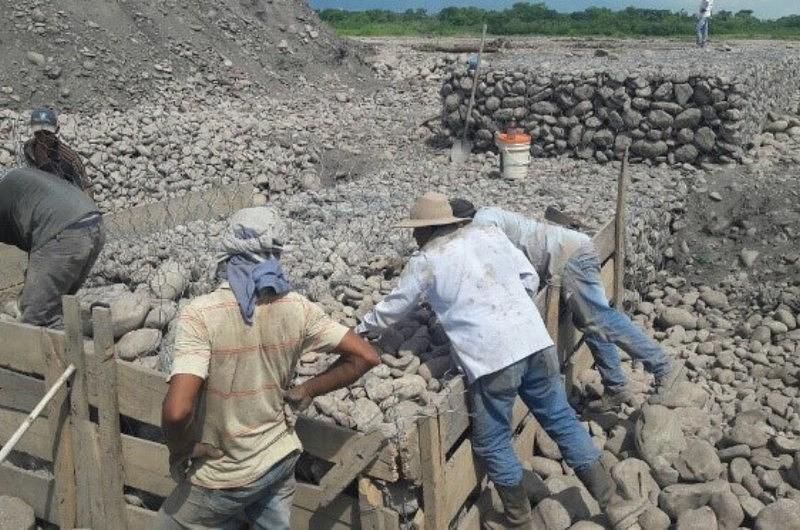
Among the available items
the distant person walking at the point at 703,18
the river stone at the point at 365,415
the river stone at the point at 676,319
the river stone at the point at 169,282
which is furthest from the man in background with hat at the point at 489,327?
the distant person walking at the point at 703,18

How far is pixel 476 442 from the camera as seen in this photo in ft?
14.6

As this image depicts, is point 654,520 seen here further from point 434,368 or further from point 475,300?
point 475,300

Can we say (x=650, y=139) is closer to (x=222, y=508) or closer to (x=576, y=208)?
(x=576, y=208)

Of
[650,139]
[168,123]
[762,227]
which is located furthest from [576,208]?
[168,123]

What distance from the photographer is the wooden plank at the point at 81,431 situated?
4059mm

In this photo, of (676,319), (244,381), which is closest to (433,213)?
(244,381)

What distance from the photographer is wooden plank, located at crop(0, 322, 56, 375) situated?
14.1 ft

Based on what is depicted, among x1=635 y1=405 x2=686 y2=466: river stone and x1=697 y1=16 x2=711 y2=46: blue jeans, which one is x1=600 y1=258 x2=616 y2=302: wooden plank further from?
x1=697 y1=16 x2=711 y2=46: blue jeans

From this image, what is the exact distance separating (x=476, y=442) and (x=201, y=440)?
5.35 feet

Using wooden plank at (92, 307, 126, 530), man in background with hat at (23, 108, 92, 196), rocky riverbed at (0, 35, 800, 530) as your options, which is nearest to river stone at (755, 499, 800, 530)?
rocky riverbed at (0, 35, 800, 530)

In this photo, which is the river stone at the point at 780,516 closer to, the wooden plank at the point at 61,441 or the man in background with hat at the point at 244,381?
the man in background with hat at the point at 244,381

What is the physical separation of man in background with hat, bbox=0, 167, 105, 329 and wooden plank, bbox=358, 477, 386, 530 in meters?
2.42

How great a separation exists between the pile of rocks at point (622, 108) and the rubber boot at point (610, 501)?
7544mm

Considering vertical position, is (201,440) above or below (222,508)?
above
